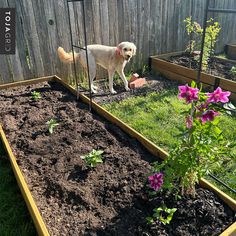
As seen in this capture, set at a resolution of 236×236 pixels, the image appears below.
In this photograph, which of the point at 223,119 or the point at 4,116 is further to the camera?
the point at 223,119

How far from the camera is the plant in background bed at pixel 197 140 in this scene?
162 centimetres

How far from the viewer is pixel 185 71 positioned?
5.38 metres

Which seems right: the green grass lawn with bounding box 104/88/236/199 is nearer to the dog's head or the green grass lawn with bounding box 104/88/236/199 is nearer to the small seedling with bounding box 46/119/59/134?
the dog's head

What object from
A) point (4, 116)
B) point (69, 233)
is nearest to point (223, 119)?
point (69, 233)

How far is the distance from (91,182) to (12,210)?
2.55 ft

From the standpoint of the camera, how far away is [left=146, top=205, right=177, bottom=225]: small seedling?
177cm

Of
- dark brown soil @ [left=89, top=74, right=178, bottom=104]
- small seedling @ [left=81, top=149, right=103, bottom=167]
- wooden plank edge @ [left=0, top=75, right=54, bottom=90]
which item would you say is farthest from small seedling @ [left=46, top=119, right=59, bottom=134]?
wooden plank edge @ [left=0, top=75, right=54, bottom=90]

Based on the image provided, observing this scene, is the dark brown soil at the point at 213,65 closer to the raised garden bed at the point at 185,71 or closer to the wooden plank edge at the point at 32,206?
the raised garden bed at the point at 185,71

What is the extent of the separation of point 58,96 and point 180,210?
309cm

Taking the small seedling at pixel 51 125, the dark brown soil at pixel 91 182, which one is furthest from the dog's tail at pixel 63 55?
the small seedling at pixel 51 125

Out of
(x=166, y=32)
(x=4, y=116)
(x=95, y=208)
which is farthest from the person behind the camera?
(x=166, y=32)

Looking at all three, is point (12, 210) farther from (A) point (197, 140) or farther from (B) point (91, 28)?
(B) point (91, 28)

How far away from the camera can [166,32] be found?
652 centimetres

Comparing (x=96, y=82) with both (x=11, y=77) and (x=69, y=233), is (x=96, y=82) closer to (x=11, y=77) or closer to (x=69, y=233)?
(x=11, y=77)
